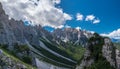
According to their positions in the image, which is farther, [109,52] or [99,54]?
[99,54]

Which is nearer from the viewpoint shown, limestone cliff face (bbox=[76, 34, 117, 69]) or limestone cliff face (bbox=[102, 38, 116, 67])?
limestone cliff face (bbox=[102, 38, 116, 67])

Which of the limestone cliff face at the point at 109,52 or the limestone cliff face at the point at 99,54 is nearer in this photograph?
the limestone cliff face at the point at 109,52

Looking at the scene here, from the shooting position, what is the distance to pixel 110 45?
11775 cm

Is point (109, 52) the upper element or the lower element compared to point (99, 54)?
upper

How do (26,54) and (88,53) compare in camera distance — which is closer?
(88,53)

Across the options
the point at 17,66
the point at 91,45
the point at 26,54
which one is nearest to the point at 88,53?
the point at 91,45

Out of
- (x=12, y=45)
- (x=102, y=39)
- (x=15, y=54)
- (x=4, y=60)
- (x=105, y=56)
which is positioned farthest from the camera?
(x=12, y=45)

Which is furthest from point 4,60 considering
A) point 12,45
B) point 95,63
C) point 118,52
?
point 12,45

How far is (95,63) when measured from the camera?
11769 cm

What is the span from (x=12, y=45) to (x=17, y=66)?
225 feet

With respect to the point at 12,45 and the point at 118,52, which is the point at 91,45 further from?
the point at 12,45

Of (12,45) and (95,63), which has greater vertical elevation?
(12,45)

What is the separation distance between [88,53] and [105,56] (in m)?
13.4

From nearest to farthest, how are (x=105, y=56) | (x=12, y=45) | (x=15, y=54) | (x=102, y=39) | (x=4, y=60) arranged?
(x=4, y=60), (x=105, y=56), (x=102, y=39), (x=15, y=54), (x=12, y=45)
